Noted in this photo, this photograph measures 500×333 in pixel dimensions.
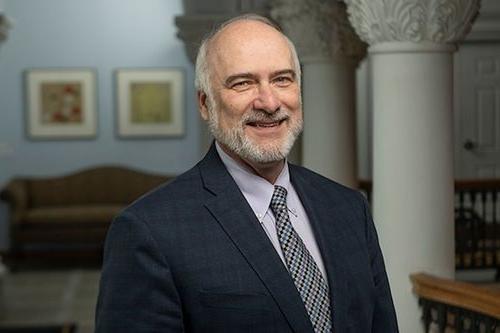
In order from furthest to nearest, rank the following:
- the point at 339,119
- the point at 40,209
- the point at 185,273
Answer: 1. the point at 40,209
2. the point at 339,119
3. the point at 185,273

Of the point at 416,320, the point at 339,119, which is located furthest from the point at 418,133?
the point at 339,119

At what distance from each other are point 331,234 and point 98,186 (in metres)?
12.3

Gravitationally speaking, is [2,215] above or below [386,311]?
below

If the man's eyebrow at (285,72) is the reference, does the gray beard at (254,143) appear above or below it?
below

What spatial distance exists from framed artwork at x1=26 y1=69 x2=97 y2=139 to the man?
Answer: 12.3 metres

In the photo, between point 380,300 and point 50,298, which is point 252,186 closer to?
point 380,300

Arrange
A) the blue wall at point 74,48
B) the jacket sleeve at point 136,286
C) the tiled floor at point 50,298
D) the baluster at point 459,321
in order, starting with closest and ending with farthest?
the jacket sleeve at point 136,286, the baluster at point 459,321, the tiled floor at point 50,298, the blue wall at point 74,48

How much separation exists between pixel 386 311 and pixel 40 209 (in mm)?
11922

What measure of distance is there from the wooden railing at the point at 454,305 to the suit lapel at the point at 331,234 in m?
2.50

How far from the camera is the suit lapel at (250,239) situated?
2.12 meters

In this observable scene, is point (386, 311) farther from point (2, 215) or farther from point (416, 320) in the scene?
point (2, 215)

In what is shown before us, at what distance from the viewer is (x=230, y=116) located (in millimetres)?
2158

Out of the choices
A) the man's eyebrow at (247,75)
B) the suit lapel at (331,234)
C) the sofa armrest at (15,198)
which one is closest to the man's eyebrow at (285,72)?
the man's eyebrow at (247,75)

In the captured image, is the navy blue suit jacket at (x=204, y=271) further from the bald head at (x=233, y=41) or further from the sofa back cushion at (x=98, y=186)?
the sofa back cushion at (x=98, y=186)
